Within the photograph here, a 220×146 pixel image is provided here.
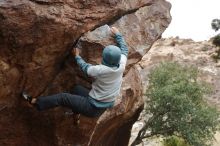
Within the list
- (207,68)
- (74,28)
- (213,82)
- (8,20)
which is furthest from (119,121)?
(207,68)

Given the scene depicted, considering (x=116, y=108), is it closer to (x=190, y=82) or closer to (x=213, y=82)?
(x=190, y=82)

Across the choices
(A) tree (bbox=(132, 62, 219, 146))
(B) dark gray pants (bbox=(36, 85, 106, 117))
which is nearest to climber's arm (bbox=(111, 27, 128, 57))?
(B) dark gray pants (bbox=(36, 85, 106, 117))

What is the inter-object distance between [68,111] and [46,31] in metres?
2.94

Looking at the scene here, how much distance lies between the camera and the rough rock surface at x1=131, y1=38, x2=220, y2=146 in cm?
4871

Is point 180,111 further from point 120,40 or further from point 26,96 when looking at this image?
point 26,96

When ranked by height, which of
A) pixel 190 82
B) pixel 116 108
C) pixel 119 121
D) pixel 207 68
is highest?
pixel 116 108

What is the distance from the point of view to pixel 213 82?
4788cm

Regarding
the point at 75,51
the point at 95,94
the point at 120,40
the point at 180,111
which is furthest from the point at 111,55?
the point at 180,111

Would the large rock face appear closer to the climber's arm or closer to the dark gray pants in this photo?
the climber's arm

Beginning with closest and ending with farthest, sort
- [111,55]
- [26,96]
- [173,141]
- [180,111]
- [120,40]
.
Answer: [111,55] < [26,96] < [120,40] < [180,111] < [173,141]

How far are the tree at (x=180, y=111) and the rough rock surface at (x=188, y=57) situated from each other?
16.6 meters

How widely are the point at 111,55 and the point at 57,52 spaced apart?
1788 millimetres

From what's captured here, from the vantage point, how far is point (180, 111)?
2766 centimetres

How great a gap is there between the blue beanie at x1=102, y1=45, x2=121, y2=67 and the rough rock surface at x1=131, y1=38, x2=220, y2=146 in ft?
116
